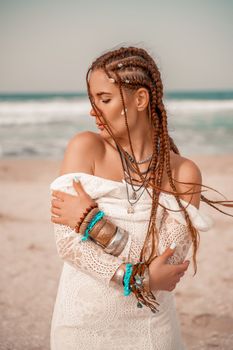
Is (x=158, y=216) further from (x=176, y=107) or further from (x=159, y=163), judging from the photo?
(x=176, y=107)

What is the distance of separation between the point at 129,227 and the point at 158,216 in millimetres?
117

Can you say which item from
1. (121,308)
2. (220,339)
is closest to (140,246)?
(121,308)

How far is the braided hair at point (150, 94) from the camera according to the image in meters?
1.78

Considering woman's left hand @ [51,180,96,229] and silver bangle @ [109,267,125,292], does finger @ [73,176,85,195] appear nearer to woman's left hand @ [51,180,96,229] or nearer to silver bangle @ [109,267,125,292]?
woman's left hand @ [51,180,96,229]

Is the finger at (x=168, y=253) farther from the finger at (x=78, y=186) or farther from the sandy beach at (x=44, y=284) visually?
the sandy beach at (x=44, y=284)

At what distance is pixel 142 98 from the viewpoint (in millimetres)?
1820

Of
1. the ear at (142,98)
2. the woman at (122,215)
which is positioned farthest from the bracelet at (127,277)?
the ear at (142,98)

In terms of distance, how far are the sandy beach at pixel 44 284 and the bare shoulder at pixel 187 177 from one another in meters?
2.14

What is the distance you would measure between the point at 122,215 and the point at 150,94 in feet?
1.52

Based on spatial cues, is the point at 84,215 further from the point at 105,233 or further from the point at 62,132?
the point at 62,132

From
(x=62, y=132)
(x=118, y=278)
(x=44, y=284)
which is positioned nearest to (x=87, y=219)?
(x=118, y=278)

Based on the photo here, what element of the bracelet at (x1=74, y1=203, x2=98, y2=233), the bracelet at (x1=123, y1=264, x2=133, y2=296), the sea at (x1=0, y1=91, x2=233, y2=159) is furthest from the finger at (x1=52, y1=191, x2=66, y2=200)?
the sea at (x1=0, y1=91, x2=233, y2=159)

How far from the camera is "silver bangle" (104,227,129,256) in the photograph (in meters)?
1.71

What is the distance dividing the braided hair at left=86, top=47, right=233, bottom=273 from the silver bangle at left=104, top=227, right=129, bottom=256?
84 mm
